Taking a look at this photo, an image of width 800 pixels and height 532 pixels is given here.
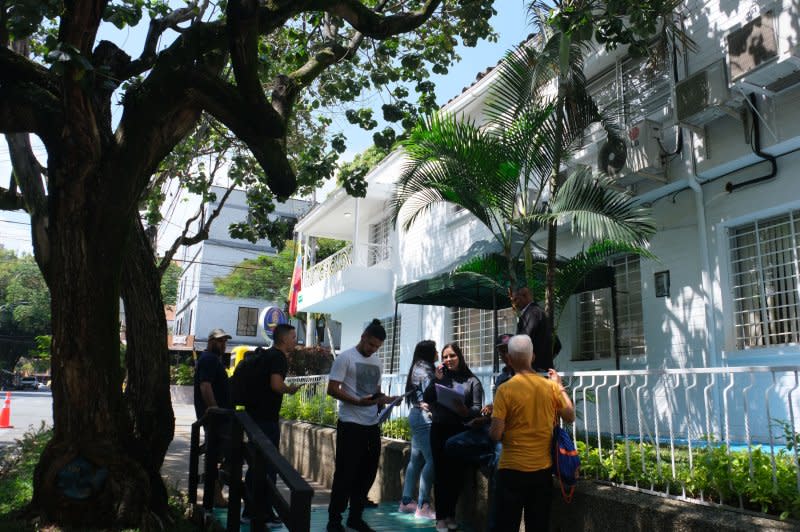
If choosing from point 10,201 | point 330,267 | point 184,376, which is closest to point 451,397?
point 10,201

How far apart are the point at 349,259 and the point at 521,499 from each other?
13.7 m

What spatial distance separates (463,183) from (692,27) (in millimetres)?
4029

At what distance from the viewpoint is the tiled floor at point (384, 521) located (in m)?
6.24

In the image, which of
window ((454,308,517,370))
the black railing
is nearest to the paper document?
the black railing

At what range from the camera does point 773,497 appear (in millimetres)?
4113

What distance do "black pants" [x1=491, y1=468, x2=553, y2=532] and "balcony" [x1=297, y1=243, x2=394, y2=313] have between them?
12550 mm

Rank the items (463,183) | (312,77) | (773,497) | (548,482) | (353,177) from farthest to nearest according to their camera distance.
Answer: (353,177) → (463,183) → (312,77) → (548,482) → (773,497)

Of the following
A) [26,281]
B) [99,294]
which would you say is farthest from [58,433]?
[26,281]

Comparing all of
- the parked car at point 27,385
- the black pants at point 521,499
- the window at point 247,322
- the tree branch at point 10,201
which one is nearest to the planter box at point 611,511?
the black pants at point 521,499

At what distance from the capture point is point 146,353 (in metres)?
6.55

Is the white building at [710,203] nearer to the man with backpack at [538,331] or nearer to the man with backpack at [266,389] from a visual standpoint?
the man with backpack at [538,331]

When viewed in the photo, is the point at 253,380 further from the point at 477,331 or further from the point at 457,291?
the point at 477,331

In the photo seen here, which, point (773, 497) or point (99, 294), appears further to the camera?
point (99, 294)

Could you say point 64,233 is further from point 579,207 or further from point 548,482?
point 579,207
